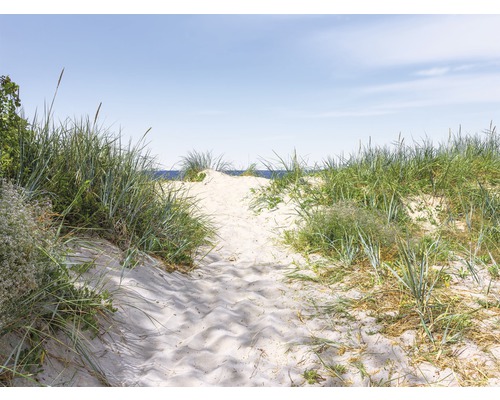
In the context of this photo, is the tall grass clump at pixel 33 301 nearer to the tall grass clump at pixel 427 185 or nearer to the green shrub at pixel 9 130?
the green shrub at pixel 9 130

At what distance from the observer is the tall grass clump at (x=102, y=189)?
4.71 m

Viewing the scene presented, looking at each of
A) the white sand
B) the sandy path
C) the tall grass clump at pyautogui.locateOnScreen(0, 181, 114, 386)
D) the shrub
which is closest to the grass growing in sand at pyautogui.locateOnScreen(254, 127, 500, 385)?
the white sand

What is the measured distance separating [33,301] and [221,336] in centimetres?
145

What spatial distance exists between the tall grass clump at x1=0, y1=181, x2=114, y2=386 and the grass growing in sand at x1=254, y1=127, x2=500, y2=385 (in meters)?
2.30

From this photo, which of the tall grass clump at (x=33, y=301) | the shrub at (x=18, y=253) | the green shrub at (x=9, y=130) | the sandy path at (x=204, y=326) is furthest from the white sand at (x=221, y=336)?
the green shrub at (x=9, y=130)

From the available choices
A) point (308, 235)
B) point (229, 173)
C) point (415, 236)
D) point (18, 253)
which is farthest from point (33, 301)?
point (229, 173)

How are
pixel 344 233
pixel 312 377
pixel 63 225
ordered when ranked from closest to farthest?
1. pixel 312 377
2. pixel 63 225
3. pixel 344 233

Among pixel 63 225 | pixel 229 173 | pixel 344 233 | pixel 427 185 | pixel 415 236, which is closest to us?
pixel 63 225

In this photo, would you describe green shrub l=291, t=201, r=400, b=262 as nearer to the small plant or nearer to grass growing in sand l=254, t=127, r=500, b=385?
grass growing in sand l=254, t=127, r=500, b=385

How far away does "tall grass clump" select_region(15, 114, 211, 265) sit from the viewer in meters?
4.71

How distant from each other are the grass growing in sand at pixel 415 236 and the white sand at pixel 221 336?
10.5 inches

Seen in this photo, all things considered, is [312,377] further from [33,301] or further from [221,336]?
[33,301]

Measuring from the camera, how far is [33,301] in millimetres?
3270

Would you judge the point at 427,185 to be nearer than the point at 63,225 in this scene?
No
